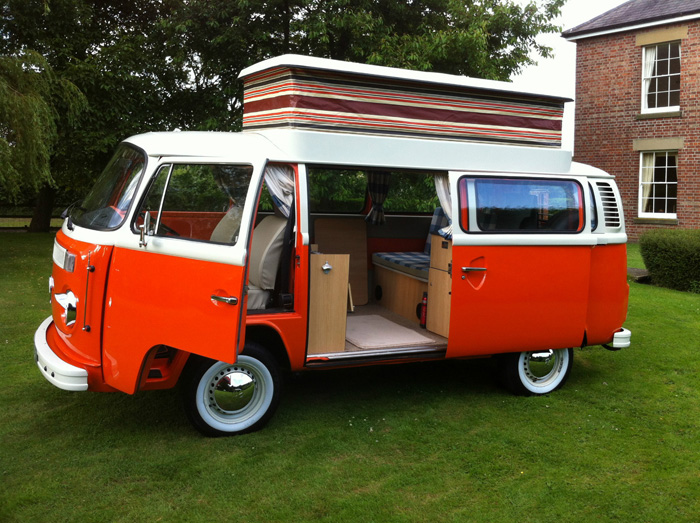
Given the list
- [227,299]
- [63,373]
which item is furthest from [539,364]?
[63,373]

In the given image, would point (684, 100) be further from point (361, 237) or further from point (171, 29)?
point (361, 237)

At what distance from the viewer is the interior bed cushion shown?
7066mm

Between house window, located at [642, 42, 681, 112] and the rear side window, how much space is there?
15489mm

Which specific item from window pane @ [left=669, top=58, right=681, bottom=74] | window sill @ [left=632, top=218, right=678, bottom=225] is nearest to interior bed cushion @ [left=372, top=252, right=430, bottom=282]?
window sill @ [left=632, top=218, right=678, bottom=225]

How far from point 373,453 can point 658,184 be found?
17.7 meters

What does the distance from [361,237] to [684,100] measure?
15147 millimetres

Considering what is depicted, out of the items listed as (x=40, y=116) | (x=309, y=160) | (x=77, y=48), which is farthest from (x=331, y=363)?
(x=77, y=48)

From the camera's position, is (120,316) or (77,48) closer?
(120,316)

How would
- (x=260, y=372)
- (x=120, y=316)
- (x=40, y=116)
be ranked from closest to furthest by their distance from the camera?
(x=120, y=316) → (x=260, y=372) → (x=40, y=116)

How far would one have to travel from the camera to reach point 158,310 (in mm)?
4922

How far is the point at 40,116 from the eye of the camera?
13.3 m

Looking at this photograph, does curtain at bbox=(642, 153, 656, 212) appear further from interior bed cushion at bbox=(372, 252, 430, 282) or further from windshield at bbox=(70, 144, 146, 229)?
windshield at bbox=(70, 144, 146, 229)

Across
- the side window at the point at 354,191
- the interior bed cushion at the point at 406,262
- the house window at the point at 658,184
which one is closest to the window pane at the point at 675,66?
the house window at the point at 658,184

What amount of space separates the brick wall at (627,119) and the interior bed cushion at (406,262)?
14282mm
